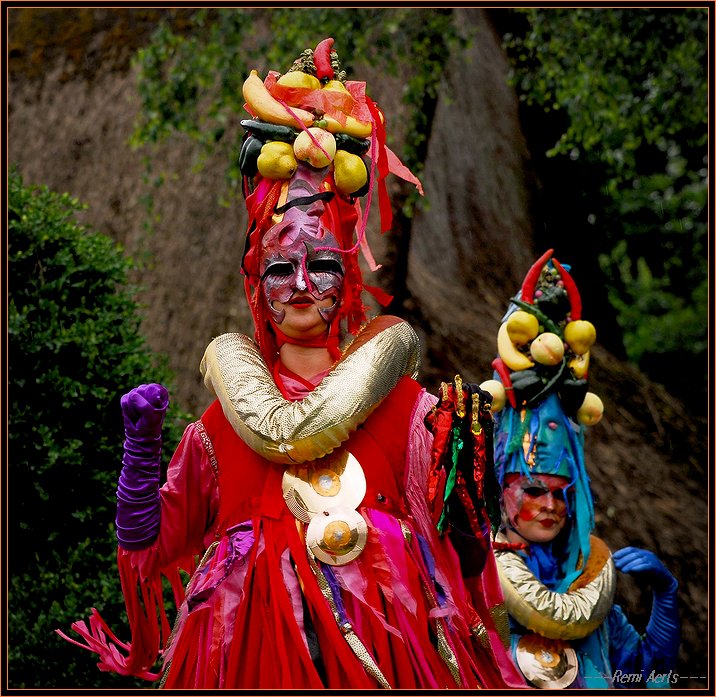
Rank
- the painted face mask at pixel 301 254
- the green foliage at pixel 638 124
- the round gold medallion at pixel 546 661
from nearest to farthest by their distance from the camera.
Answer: the painted face mask at pixel 301 254 → the round gold medallion at pixel 546 661 → the green foliage at pixel 638 124

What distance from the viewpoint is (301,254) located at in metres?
3.59

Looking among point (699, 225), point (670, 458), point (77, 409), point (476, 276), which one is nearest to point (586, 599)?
point (77, 409)

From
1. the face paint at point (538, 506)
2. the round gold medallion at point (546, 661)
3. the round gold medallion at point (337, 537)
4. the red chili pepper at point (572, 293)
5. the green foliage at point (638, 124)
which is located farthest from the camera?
the green foliage at point (638, 124)

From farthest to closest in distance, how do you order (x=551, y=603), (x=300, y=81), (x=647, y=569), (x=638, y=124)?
(x=638, y=124) → (x=647, y=569) → (x=551, y=603) → (x=300, y=81)

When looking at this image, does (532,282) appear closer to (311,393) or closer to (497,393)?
(497,393)

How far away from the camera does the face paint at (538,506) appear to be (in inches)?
197

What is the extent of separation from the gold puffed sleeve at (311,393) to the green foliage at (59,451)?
1666 mm

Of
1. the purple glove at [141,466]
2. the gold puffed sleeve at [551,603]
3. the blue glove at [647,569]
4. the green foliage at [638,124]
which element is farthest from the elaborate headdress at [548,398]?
the green foliage at [638,124]

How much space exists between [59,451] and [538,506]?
205 cm

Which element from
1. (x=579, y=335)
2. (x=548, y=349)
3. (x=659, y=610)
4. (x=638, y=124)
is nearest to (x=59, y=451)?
(x=548, y=349)

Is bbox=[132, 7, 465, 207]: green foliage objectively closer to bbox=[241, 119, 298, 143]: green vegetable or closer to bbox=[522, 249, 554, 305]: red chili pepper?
bbox=[522, 249, 554, 305]: red chili pepper

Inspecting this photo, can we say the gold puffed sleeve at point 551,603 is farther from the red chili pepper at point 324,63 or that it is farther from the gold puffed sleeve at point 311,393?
the red chili pepper at point 324,63

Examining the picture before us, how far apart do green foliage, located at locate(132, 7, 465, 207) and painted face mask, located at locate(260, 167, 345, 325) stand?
3485mm

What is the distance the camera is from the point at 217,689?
3.37m
